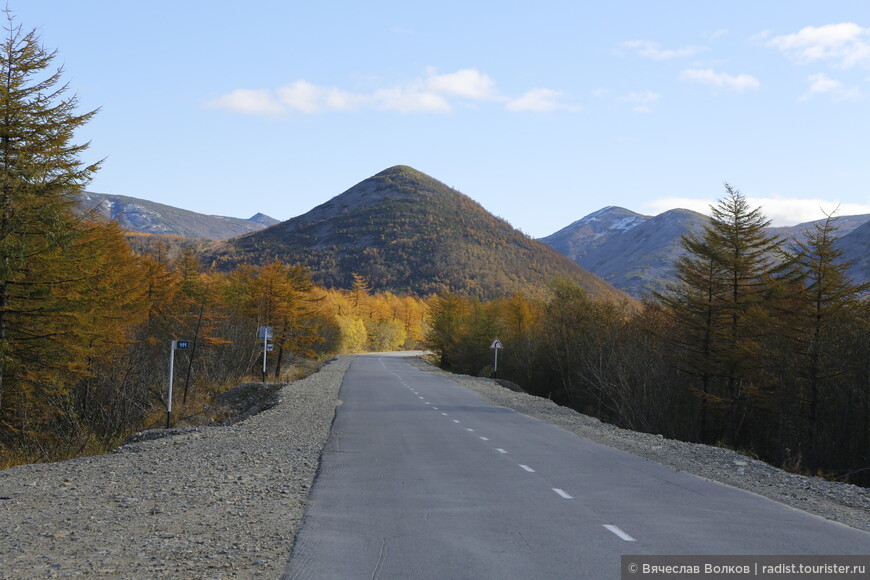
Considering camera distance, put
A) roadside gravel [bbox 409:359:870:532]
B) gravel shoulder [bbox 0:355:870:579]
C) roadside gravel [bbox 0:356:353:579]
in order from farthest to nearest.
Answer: roadside gravel [bbox 409:359:870:532] → gravel shoulder [bbox 0:355:870:579] → roadside gravel [bbox 0:356:353:579]

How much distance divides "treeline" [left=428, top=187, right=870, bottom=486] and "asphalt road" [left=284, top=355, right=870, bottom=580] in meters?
8.89

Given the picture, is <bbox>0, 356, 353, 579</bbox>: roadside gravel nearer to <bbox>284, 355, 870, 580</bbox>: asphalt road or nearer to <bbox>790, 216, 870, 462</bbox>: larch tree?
<bbox>284, 355, 870, 580</bbox>: asphalt road

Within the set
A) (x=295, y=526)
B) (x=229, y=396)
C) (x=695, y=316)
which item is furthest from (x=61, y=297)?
(x=695, y=316)

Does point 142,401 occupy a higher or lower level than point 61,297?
lower

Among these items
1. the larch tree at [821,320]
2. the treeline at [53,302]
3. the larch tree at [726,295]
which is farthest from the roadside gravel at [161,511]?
the larch tree at [726,295]

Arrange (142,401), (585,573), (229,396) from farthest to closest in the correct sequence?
(229,396) < (142,401) < (585,573)

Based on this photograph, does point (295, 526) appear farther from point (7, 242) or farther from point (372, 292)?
point (372, 292)

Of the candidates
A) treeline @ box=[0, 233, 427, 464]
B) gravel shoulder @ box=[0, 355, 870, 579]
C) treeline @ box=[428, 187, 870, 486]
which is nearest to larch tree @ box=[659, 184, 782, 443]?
treeline @ box=[428, 187, 870, 486]

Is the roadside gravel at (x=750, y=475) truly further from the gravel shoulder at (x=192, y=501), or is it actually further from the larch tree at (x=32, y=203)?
the larch tree at (x=32, y=203)

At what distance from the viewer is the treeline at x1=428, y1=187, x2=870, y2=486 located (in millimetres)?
26281

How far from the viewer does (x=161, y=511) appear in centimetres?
870

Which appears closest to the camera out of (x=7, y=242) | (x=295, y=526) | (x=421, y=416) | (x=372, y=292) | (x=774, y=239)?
(x=295, y=526)

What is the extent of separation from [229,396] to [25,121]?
20.3 meters

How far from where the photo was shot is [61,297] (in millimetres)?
20344
